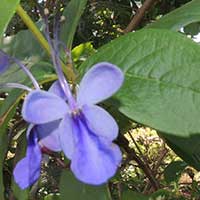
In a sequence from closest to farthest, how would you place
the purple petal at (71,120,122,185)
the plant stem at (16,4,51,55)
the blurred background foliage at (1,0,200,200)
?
the purple petal at (71,120,122,185) → the plant stem at (16,4,51,55) → the blurred background foliage at (1,0,200,200)

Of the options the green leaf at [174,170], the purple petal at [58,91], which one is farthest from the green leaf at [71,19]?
the green leaf at [174,170]

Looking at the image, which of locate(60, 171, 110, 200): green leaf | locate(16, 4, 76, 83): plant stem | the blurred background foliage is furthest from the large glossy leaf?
the blurred background foliage

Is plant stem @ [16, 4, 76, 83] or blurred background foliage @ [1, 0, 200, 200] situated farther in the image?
blurred background foliage @ [1, 0, 200, 200]

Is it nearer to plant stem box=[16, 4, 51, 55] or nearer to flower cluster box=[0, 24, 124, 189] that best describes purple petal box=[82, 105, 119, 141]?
flower cluster box=[0, 24, 124, 189]

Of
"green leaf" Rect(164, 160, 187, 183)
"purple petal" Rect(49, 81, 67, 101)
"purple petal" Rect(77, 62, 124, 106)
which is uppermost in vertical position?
"purple petal" Rect(77, 62, 124, 106)

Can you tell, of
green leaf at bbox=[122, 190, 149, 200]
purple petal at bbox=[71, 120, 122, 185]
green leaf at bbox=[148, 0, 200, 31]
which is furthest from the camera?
green leaf at bbox=[122, 190, 149, 200]

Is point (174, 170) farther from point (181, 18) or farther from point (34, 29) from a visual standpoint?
point (34, 29)

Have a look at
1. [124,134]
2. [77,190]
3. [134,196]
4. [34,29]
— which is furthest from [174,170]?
[34,29]
